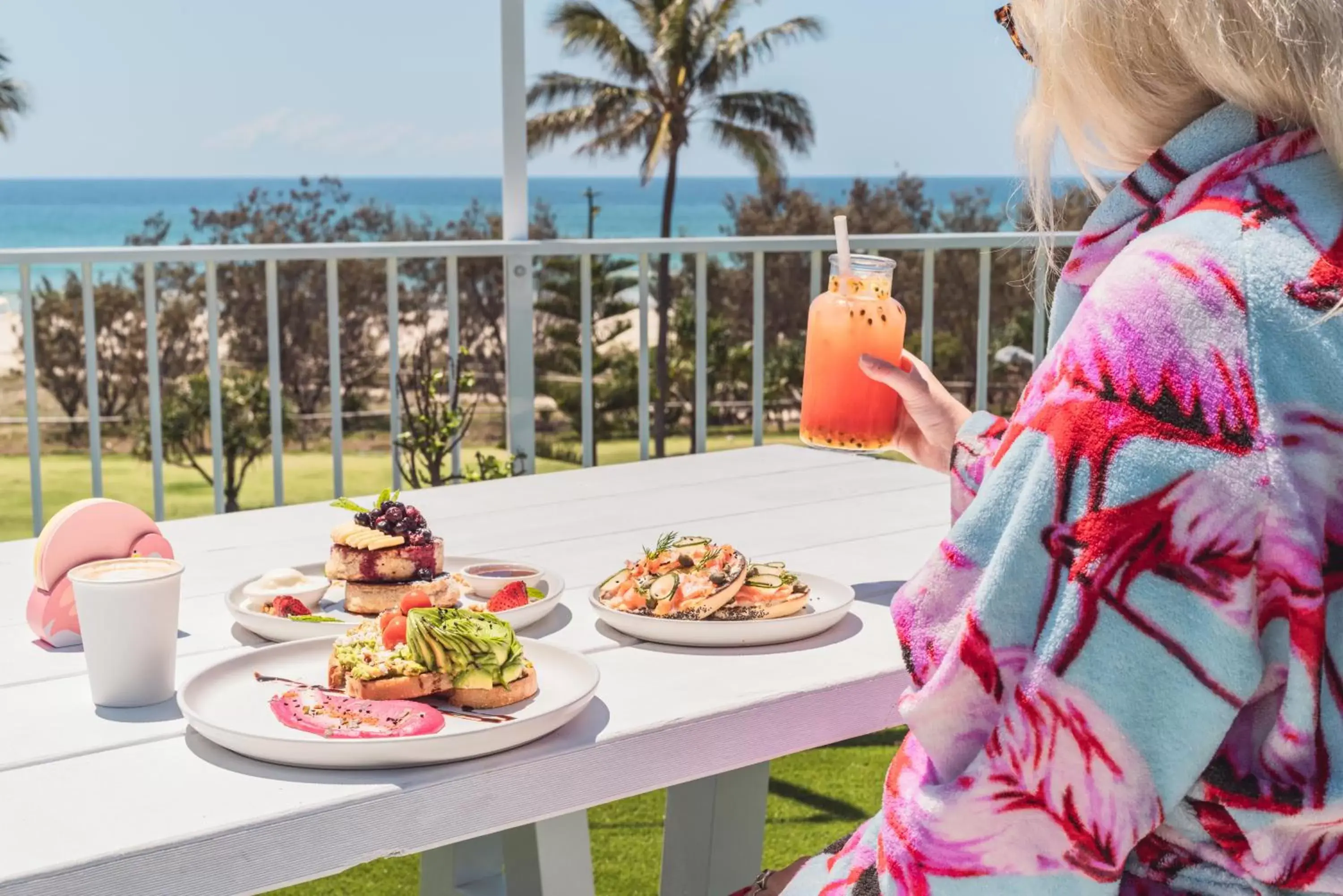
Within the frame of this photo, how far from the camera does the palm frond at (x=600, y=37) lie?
26578 millimetres

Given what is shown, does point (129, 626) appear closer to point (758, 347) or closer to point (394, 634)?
point (394, 634)

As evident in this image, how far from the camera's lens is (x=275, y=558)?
173 centimetres

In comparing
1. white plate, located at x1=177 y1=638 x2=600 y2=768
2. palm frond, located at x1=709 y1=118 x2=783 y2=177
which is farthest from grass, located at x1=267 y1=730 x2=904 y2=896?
palm frond, located at x1=709 y1=118 x2=783 y2=177

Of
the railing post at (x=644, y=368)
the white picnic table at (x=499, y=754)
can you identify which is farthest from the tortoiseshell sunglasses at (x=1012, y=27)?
the railing post at (x=644, y=368)

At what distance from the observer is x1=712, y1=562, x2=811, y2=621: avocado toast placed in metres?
Result: 1.36

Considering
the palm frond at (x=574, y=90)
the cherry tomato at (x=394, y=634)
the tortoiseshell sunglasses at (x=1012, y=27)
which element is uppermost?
the palm frond at (x=574, y=90)

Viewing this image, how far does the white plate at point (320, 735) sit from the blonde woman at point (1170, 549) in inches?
11.9

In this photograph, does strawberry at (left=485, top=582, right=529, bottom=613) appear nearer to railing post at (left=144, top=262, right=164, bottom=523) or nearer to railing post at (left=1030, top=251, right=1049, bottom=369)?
railing post at (left=1030, top=251, right=1049, bottom=369)

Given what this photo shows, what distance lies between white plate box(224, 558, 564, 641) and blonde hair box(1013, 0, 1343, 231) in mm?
651


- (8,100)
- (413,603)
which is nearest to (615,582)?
(413,603)

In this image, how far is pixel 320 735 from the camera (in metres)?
1.05

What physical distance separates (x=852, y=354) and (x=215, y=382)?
3291 millimetres

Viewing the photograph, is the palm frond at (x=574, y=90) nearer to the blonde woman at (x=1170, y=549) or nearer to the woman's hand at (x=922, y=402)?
the woman's hand at (x=922, y=402)

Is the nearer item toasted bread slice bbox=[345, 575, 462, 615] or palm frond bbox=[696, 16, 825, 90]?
toasted bread slice bbox=[345, 575, 462, 615]
